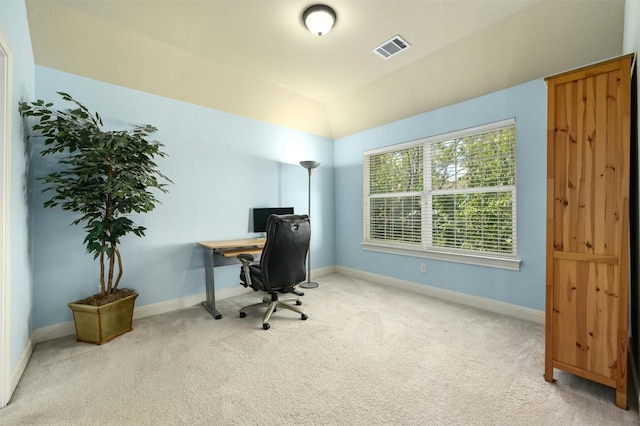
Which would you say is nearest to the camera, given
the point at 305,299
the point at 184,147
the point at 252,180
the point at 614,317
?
the point at 614,317

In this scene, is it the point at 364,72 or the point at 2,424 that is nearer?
the point at 2,424

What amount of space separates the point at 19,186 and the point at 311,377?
2.53 m

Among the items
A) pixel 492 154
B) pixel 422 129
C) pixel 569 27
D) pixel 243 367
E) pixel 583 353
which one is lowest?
pixel 243 367

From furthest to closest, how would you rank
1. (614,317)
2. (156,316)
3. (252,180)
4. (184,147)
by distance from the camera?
1. (252,180)
2. (184,147)
3. (156,316)
4. (614,317)

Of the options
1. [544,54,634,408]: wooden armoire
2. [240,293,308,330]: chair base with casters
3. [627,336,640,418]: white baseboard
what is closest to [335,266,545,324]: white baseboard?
[627,336,640,418]: white baseboard

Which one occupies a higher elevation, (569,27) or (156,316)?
(569,27)

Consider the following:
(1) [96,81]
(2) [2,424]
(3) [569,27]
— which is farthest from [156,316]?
(3) [569,27]

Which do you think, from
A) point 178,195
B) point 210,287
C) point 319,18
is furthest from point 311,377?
point 319,18

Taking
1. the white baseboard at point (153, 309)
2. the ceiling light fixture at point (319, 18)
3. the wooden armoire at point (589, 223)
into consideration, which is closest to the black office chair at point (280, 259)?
the white baseboard at point (153, 309)

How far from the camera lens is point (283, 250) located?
2.55 meters

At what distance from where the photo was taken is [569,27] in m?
2.31

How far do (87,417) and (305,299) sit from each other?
2263 millimetres

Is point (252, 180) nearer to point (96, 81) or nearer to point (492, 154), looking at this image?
point (96, 81)

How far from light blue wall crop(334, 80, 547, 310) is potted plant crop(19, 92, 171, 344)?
126 inches
